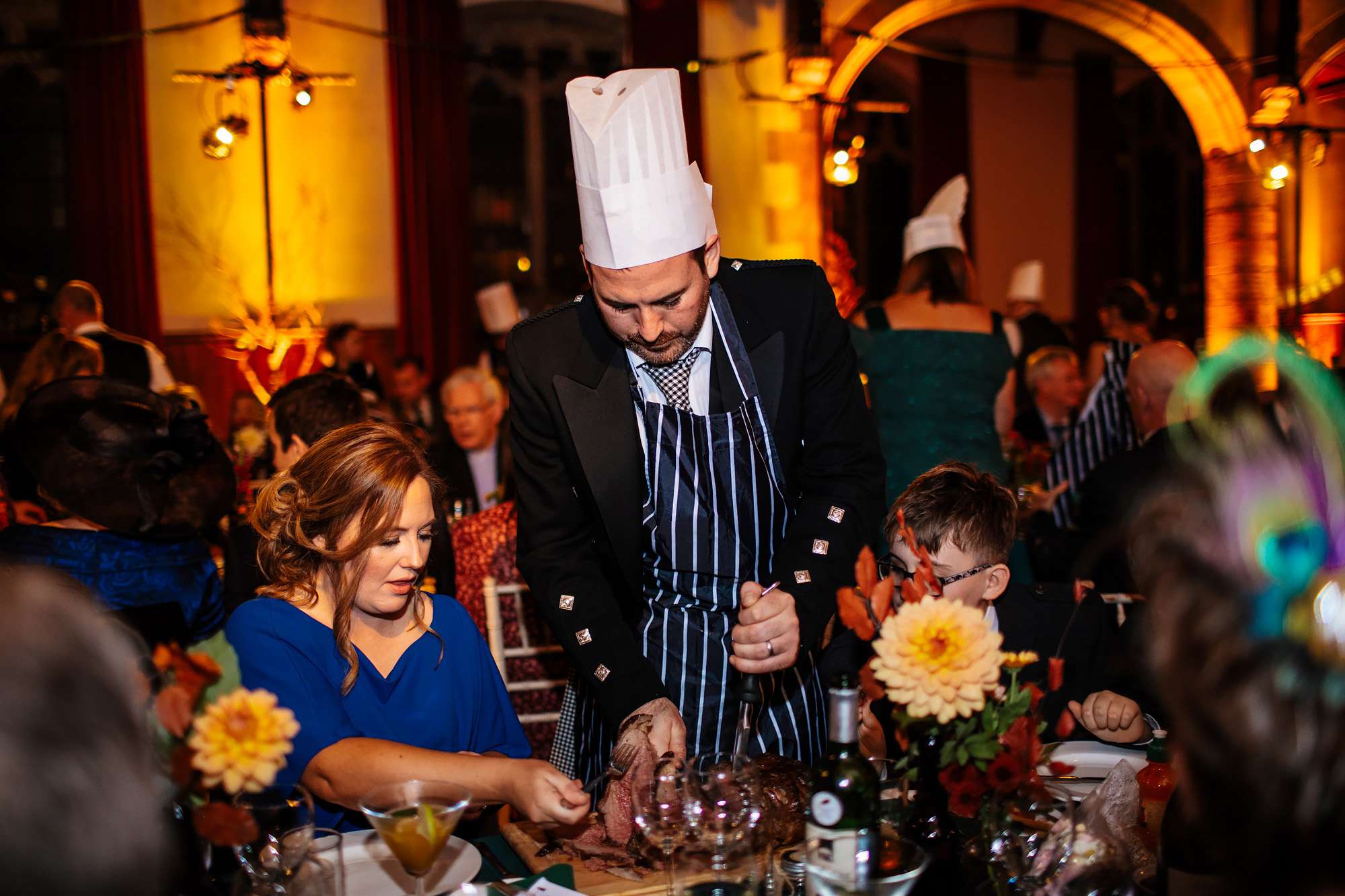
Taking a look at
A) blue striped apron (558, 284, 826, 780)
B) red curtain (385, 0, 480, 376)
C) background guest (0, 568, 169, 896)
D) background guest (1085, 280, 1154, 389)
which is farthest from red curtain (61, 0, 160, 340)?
background guest (0, 568, 169, 896)

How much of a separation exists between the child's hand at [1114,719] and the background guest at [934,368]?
162 cm

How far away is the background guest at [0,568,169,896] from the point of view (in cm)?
77

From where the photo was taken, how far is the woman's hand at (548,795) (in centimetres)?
158

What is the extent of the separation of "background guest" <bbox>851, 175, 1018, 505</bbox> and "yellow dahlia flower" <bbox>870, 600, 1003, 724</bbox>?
7.73 ft

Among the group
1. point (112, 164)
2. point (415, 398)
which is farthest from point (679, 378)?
point (112, 164)

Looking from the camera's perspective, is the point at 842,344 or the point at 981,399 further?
the point at 981,399

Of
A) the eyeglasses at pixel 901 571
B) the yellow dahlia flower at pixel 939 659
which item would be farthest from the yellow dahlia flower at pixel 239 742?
the eyeglasses at pixel 901 571

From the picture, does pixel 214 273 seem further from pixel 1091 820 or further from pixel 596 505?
pixel 1091 820

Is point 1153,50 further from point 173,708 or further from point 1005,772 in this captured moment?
point 173,708

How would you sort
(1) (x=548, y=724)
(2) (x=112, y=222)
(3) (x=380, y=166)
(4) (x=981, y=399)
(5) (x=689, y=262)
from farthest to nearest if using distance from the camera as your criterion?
(3) (x=380, y=166), (2) (x=112, y=222), (4) (x=981, y=399), (1) (x=548, y=724), (5) (x=689, y=262)

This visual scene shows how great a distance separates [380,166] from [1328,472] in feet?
30.8

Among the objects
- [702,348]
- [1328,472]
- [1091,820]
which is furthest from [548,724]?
[1328,472]

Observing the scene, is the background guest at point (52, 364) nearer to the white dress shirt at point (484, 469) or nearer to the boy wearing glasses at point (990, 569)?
the white dress shirt at point (484, 469)

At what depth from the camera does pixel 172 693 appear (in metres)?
1.20
